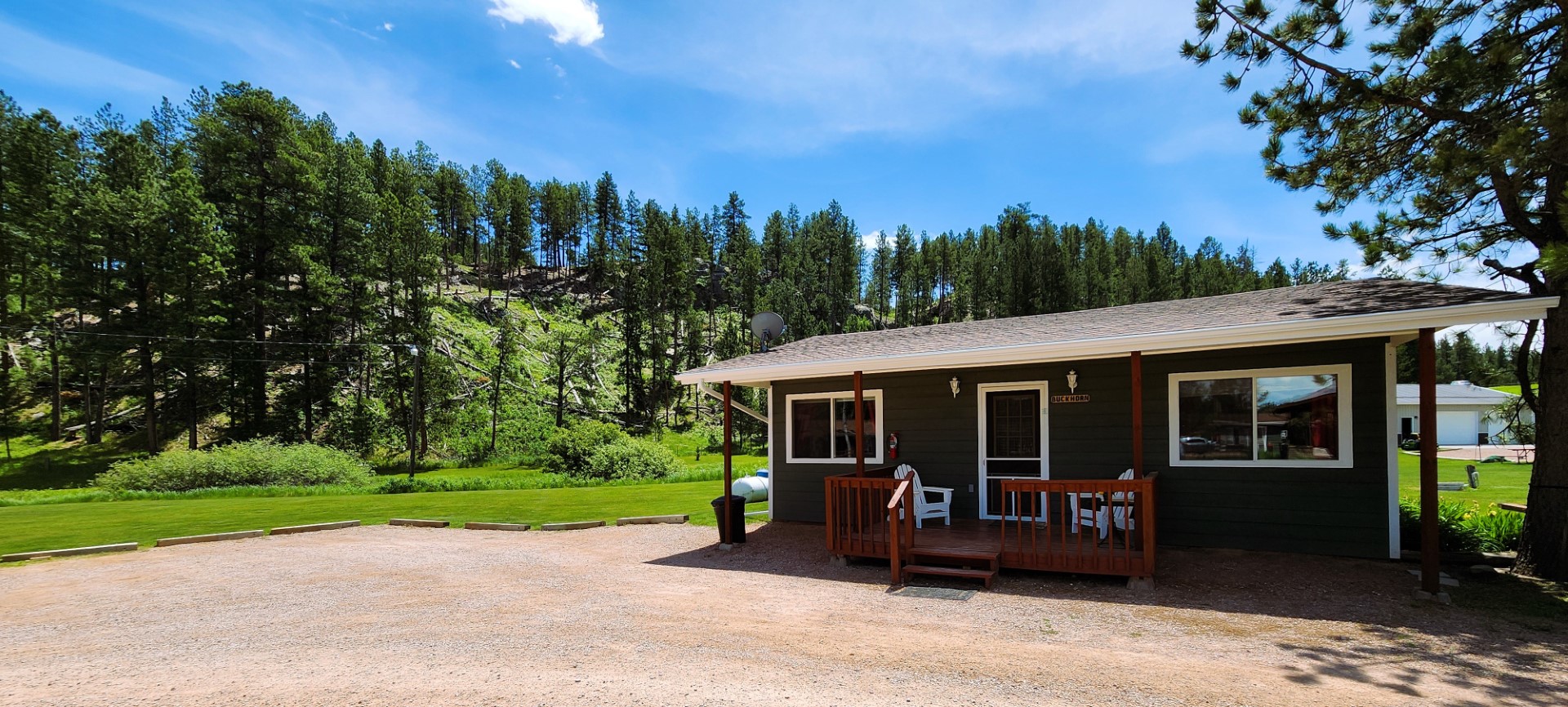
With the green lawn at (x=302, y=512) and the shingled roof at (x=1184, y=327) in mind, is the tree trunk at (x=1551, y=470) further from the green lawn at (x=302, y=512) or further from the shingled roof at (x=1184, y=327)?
the green lawn at (x=302, y=512)

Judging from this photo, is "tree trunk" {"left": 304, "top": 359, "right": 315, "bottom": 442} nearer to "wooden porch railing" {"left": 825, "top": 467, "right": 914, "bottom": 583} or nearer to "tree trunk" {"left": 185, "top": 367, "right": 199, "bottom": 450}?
"tree trunk" {"left": 185, "top": 367, "right": 199, "bottom": 450}

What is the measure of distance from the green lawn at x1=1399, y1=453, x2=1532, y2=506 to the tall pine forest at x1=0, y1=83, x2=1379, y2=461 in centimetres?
1628

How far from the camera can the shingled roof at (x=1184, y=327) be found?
18.3 feet

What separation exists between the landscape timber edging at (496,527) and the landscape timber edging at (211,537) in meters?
3.03

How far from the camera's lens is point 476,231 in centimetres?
5575

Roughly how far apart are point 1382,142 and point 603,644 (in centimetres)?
855

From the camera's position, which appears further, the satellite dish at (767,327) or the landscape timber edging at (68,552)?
the satellite dish at (767,327)

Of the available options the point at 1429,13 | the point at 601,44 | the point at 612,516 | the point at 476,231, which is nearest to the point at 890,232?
the point at 476,231

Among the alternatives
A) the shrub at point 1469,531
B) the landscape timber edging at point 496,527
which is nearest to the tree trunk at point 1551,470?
the shrub at point 1469,531

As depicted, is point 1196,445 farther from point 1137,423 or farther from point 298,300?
point 298,300

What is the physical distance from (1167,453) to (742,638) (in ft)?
18.8

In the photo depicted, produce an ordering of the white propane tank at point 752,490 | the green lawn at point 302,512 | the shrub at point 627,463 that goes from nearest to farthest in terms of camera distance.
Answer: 1. the green lawn at point 302,512
2. the white propane tank at point 752,490
3. the shrub at point 627,463

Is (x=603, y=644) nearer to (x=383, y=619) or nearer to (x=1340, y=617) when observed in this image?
(x=383, y=619)

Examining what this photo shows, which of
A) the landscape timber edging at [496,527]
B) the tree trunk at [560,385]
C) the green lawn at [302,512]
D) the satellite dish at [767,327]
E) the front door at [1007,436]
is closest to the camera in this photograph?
the front door at [1007,436]
